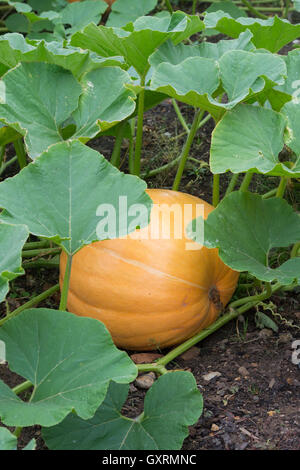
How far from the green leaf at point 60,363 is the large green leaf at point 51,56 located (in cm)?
69

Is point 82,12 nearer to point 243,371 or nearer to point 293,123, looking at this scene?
point 293,123

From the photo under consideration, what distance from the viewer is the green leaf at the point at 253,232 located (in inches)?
62.8

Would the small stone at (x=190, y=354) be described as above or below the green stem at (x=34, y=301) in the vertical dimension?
below

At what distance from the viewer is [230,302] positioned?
1.93 m

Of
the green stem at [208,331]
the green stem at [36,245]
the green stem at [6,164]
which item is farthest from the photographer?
the green stem at [6,164]

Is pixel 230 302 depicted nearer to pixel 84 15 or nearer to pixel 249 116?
pixel 249 116

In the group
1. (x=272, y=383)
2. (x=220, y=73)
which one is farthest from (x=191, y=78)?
(x=272, y=383)

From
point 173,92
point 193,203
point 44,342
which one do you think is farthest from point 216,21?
point 44,342

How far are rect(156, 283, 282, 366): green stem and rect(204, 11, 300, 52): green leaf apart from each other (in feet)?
2.34

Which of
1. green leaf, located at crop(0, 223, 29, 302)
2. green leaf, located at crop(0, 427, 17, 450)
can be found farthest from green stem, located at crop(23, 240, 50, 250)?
green leaf, located at crop(0, 427, 17, 450)

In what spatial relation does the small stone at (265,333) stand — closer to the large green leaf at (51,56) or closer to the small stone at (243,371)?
the small stone at (243,371)

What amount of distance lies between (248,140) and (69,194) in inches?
17.7

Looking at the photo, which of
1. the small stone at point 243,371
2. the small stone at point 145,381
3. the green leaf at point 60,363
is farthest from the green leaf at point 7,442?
the small stone at point 243,371

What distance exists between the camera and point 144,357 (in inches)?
69.9
